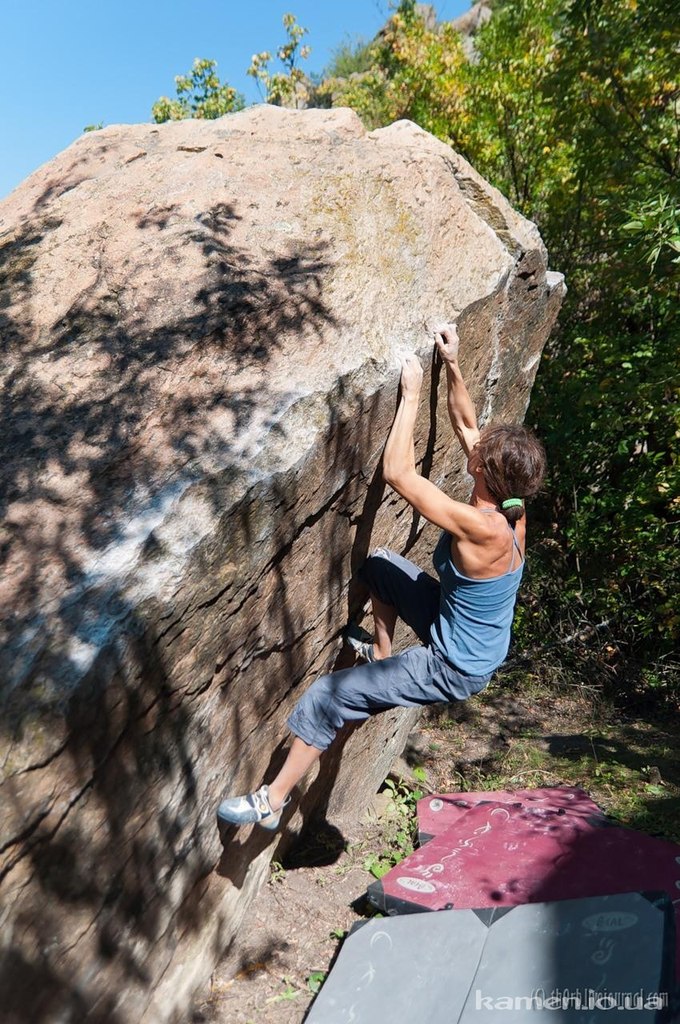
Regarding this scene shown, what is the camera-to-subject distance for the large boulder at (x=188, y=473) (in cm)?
236

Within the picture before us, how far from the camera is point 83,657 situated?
7.48 feet

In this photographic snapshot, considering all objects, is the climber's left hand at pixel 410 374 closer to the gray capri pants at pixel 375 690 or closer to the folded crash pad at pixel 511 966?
the gray capri pants at pixel 375 690

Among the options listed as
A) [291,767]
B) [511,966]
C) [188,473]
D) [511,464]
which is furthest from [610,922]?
[188,473]

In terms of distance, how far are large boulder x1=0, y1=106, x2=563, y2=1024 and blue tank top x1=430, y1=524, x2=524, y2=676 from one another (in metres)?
0.48

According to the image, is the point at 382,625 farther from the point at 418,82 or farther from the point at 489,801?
the point at 418,82

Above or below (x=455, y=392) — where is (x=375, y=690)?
below

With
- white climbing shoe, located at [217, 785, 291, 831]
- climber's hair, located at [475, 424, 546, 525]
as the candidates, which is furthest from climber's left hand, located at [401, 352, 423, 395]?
white climbing shoe, located at [217, 785, 291, 831]

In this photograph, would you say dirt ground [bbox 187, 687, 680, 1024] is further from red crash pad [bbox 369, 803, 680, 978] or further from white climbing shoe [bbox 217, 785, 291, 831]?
white climbing shoe [bbox 217, 785, 291, 831]

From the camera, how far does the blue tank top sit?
10.6 feet

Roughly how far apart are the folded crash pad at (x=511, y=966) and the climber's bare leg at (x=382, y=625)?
42.1 inches

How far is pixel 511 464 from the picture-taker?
3.16 metres

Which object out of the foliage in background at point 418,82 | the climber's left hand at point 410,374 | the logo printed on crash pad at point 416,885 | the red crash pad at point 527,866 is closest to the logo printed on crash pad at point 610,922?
the red crash pad at point 527,866

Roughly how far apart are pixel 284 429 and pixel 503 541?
90 centimetres

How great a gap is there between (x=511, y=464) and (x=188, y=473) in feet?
3.97
